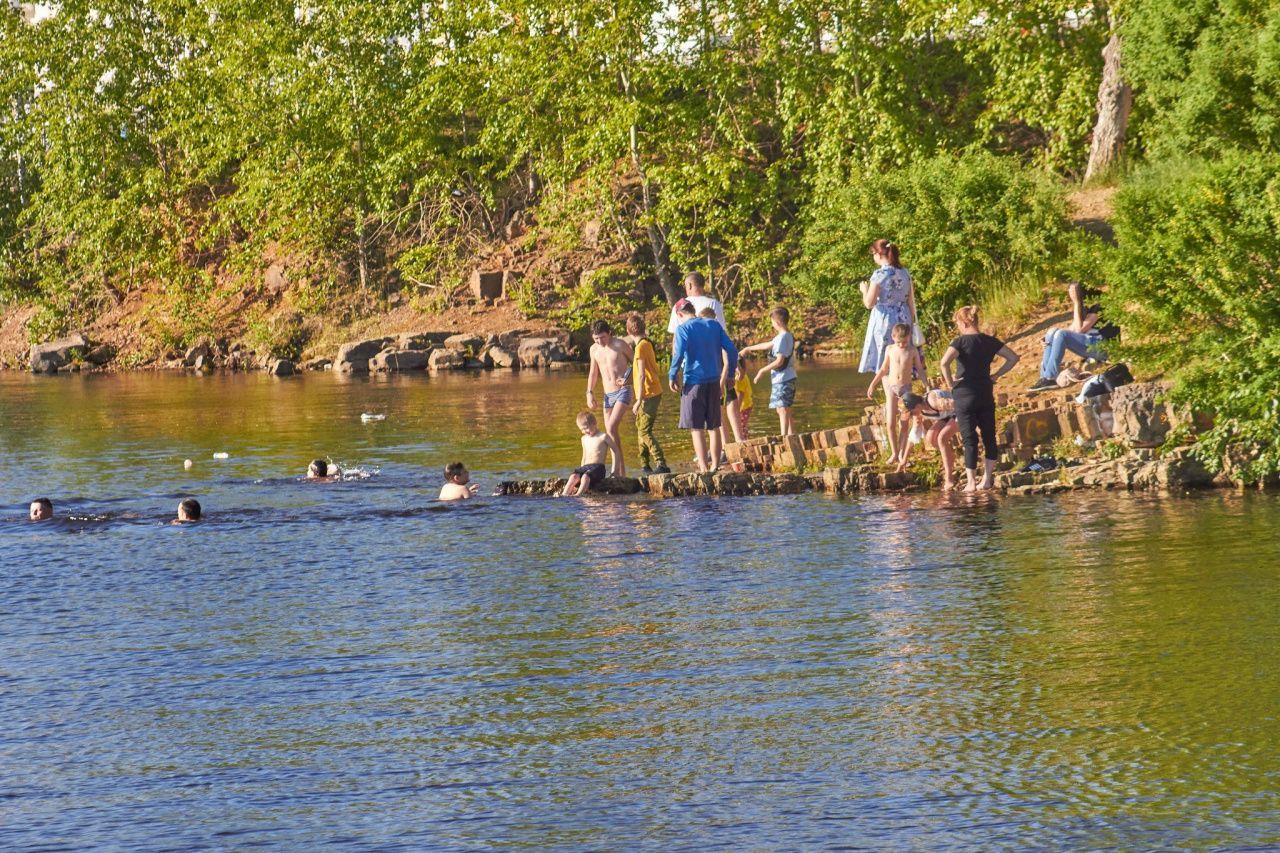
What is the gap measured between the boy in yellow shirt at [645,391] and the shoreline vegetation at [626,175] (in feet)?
15.3

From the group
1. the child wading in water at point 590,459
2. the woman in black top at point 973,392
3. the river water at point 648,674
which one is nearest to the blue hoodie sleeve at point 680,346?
the child wading in water at point 590,459

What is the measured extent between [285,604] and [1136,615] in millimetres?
Answer: 5765

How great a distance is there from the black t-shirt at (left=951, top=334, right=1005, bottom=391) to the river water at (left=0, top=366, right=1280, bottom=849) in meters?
1.13

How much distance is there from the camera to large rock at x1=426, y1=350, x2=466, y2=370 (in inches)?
1780

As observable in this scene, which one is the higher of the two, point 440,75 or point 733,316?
point 440,75

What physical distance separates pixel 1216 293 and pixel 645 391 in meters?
6.02

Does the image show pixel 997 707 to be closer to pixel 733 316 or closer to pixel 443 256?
pixel 733 316

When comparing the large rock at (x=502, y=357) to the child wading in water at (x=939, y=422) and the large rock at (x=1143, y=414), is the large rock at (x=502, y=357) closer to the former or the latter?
the child wading in water at (x=939, y=422)

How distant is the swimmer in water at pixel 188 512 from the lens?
1686cm

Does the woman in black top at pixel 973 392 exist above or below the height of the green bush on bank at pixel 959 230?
below

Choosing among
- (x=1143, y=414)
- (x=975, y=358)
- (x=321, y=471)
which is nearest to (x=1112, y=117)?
→ (x=1143, y=414)

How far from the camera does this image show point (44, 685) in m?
9.82

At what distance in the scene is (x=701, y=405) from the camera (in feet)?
59.2

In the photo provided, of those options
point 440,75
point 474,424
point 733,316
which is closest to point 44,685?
point 474,424
